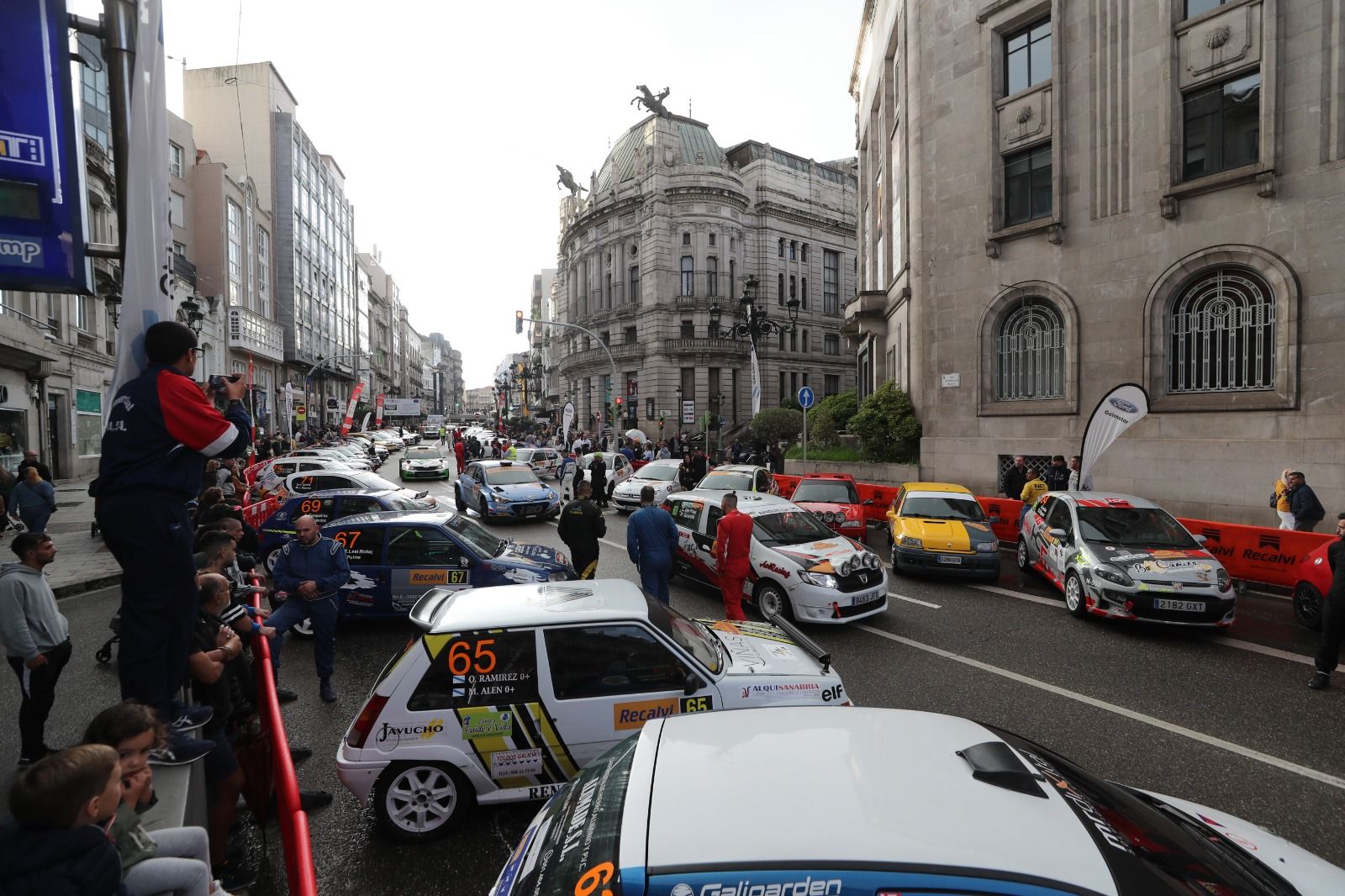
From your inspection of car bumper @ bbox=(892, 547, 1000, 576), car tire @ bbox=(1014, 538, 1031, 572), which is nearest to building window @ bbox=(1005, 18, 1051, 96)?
car tire @ bbox=(1014, 538, 1031, 572)

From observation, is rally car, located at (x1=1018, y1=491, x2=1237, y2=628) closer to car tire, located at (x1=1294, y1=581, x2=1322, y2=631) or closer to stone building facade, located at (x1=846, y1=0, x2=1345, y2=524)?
car tire, located at (x1=1294, y1=581, x2=1322, y2=631)

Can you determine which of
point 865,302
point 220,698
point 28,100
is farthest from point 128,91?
point 865,302

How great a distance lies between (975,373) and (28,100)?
19.6 m

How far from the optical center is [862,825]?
1.81 metres

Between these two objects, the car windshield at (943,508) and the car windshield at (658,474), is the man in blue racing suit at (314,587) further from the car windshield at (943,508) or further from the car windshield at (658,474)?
the car windshield at (658,474)

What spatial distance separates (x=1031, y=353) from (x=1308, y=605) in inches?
438

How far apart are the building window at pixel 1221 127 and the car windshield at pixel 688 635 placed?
17381 mm

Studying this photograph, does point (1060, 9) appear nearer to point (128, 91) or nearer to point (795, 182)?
point (128, 91)

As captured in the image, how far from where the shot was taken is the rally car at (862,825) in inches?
66.5

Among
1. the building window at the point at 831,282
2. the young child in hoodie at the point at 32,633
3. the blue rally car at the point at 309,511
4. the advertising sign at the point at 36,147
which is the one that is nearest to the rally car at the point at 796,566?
the blue rally car at the point at 309,511

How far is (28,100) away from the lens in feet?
11.8

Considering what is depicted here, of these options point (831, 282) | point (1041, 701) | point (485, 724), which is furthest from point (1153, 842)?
point (831, 282)

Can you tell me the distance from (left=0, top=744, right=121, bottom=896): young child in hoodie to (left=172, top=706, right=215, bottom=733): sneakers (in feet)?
3.91

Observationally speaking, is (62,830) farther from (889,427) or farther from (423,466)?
(423,466)
